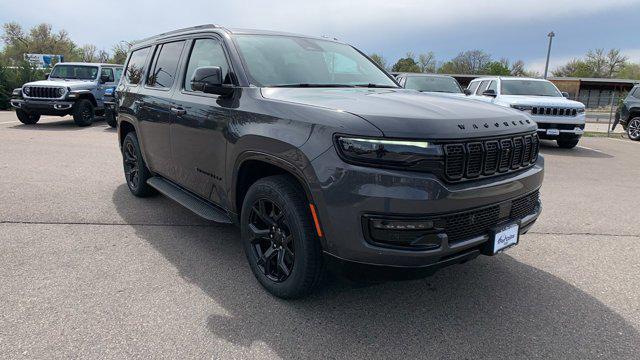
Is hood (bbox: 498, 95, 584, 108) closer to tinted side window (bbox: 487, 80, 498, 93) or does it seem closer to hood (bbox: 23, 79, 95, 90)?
tinted side window (bbox: 487, 80, 498, 93)

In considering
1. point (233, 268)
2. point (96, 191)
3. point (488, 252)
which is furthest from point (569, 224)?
point (96, 191)

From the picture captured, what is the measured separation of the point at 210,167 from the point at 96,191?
3.04 meters

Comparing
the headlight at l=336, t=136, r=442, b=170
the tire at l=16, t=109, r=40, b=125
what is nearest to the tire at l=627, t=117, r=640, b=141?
the headlight at l=336, t=136, r=442, b=170

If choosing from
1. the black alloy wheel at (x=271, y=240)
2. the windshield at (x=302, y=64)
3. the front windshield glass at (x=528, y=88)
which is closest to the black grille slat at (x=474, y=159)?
the black alloy wheel at (x=271, y=240)

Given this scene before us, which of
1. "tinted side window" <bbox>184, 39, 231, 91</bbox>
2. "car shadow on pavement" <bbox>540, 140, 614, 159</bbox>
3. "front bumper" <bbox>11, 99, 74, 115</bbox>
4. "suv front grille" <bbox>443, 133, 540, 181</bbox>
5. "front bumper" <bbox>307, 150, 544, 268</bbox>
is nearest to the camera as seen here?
"front bumper" <bbox>307, 150, 544, 268</bbox>

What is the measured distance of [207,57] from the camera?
379cm

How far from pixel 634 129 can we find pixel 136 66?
15.3m

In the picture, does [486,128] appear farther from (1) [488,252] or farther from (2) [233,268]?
(2) [233,268]

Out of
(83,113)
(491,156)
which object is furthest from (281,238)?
(83,113)

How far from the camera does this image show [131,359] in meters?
2.41

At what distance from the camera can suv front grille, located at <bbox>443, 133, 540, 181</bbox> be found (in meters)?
2.46

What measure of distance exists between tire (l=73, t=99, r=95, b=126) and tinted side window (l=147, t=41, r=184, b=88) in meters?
10.3

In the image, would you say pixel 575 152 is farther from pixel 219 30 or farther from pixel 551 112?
pixel 219 30

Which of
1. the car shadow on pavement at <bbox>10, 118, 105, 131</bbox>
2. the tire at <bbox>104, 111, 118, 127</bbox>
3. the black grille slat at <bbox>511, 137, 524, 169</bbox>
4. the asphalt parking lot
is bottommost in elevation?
the car shadow on pavement at <bbox>10, 118, 105, 131</bbox>
